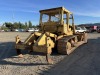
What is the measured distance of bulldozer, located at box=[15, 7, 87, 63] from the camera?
9.78 metres

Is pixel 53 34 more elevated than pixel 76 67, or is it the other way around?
pixel 53 34

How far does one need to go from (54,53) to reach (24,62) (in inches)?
95.4

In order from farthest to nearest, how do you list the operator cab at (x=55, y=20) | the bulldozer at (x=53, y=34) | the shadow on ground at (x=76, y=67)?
the operator cab at (x=55, y=20), the bulldozer at (x=53, y=34), the shadow on ground at (x=76, y=67)

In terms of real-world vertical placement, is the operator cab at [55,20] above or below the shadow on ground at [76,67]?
above

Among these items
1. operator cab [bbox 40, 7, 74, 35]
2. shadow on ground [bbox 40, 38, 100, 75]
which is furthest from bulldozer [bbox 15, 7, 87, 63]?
shadow on ground [bbox 40, 38, 100, 75]

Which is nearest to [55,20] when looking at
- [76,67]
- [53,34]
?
[53,34]

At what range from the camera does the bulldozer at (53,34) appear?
978 centimetres

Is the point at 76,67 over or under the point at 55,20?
under

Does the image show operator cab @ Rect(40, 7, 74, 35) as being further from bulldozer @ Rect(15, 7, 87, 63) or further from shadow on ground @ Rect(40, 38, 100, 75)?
shadow on ground @ Rect(40, 38, 100, 75)

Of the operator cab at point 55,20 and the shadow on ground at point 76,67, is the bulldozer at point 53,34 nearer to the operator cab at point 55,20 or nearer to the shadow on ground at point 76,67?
the operator cab at point 55,20

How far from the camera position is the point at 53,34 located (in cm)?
1059

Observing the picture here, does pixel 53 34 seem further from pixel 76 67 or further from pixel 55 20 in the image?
pixel 76 67

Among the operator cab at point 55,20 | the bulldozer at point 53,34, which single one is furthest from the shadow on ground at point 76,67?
the operator cab at point 55,20

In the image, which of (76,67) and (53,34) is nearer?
(76,67)
